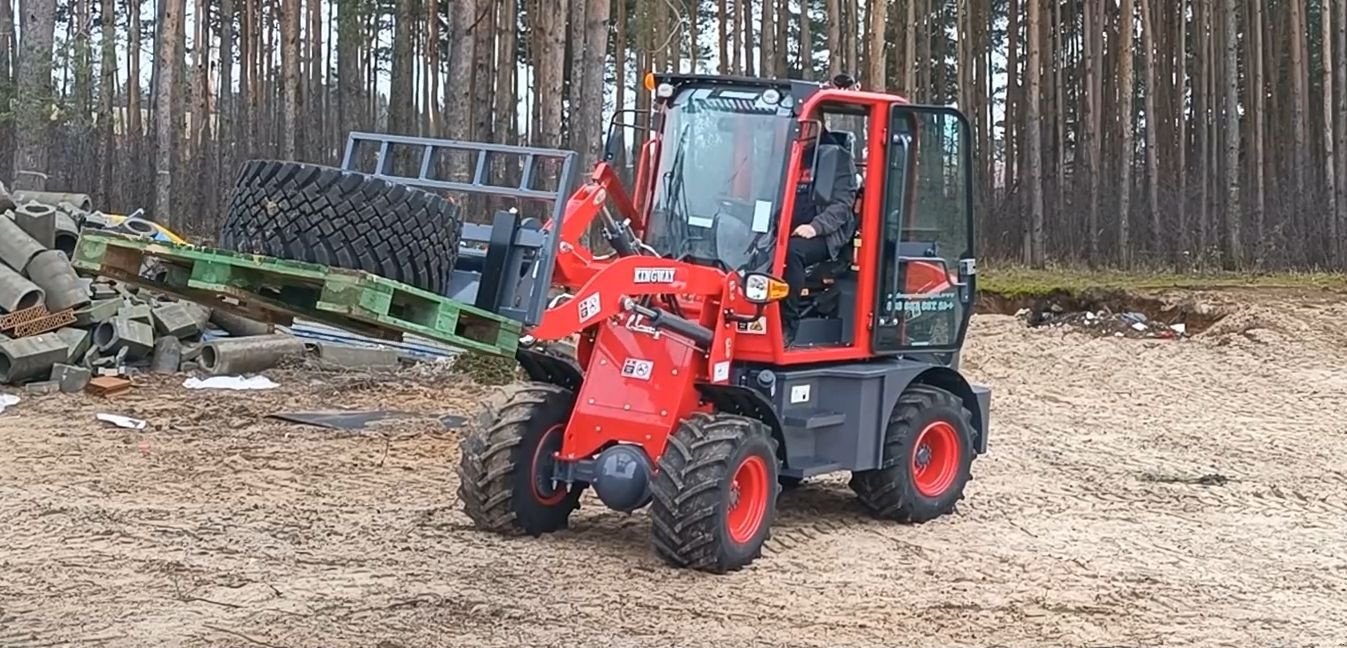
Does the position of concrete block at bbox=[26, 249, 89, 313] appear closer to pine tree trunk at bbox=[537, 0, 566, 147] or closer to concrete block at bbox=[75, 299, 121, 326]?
concrete block at bbox=[75, 299, 121, 326]

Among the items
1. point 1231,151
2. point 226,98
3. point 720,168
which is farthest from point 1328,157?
point 226,98

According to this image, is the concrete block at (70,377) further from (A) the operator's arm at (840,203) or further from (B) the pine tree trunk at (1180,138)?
(B) the pine tree trunk at (1180,138)

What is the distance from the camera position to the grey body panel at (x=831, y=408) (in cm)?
845

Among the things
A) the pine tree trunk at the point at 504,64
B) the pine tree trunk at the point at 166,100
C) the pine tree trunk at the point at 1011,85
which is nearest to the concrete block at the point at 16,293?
the pine tree trunk at the point at 166,100

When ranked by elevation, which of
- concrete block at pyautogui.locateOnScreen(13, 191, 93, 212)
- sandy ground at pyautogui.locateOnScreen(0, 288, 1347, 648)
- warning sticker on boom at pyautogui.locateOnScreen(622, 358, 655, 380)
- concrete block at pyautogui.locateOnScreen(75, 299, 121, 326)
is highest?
concrete block at pyautogui.locateOnScreen(13, 191, 93, 212)

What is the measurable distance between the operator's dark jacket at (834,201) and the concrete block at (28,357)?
24.9ft

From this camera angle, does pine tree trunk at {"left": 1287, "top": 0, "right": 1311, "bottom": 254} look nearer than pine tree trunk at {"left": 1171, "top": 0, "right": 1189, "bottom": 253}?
No

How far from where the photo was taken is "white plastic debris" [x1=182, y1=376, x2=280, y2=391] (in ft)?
45.1

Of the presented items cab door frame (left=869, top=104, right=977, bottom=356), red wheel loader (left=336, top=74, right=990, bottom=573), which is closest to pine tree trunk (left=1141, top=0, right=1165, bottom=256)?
cab door frame (left=869, top=104, right=977, bottom=356)

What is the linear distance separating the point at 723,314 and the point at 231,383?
23.0ft

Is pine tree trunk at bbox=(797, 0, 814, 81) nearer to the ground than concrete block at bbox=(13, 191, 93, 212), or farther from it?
farther from it

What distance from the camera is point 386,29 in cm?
4250

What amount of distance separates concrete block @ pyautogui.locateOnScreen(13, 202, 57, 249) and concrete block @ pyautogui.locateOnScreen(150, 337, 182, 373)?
4.30ft

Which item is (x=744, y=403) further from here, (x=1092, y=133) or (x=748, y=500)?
(x=1092, y=133)
